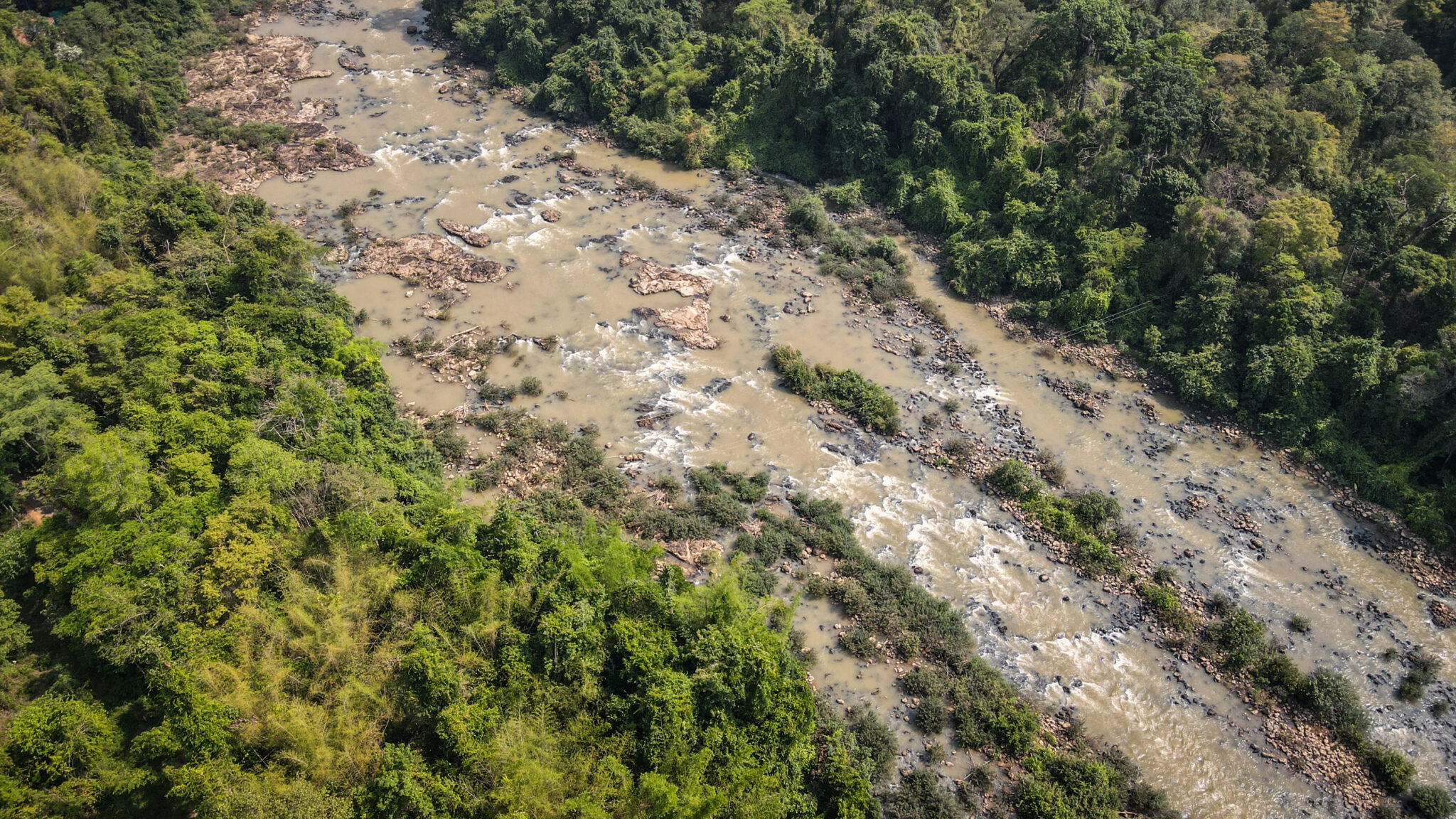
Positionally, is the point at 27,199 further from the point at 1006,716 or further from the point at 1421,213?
the point at 1421,213

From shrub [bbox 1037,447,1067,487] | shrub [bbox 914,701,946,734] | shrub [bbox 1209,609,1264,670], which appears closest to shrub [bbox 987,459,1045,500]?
shrub [bbox 1037,447,1067,487]

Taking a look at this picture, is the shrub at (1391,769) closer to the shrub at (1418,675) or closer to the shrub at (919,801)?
the shrub at (1418,675)

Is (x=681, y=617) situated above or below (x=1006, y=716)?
above

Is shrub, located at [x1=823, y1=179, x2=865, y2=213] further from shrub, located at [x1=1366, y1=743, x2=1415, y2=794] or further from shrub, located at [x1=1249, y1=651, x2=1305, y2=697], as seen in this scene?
shrub, located at [x1=1366, y1=743, x2=1415, y2=794]

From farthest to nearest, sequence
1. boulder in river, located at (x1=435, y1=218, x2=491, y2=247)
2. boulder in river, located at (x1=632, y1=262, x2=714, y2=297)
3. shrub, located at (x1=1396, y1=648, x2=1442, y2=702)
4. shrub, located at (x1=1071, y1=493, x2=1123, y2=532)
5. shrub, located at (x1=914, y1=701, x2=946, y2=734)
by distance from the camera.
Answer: boulder in river, located at (x1=435, y1=218, x2=491, y2=247), boulder in river, located at (x1=632, y1=262, x2=714, y2=297), shrub, located at (x1=1071, y1=493, x2=1123, y2=532), shrub, located at (x1=1396, y1=648, x2=1442, y2=702), shrub, located at (x1=914, y1=701, x2=946, y2=734)

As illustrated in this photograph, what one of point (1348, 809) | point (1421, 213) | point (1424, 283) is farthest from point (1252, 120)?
point (1348, 809)

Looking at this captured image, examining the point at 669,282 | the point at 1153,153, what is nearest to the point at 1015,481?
the point at 669,282

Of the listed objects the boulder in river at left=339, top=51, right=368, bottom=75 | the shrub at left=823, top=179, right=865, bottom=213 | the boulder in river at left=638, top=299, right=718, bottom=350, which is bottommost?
the boulder in river at left=638, top=299, right=718, bottom=350
